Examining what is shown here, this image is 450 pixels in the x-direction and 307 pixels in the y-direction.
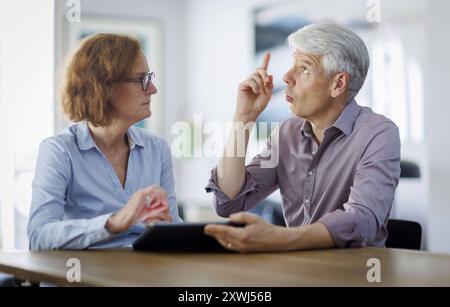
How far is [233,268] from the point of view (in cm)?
120

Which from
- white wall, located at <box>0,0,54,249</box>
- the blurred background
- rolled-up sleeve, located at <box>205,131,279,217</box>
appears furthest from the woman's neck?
white wall, located at <box>0,0,54,249</box>

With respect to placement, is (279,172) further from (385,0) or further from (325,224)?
(385,0)

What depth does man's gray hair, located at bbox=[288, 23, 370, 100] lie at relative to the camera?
1.88m

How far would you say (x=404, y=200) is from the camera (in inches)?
155

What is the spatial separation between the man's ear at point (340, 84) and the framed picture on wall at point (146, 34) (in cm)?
376

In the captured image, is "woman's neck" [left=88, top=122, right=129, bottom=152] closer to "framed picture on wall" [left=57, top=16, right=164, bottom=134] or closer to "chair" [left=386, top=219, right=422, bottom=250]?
"chair" [left=386, top=219, right=422, bottom=250]

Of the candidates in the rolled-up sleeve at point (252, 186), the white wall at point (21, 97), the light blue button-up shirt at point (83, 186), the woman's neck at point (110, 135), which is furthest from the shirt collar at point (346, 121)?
the white wall at point (21, 97)

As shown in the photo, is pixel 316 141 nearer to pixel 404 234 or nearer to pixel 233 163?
pixel 233 163

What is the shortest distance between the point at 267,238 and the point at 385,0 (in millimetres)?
3003

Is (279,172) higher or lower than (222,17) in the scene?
lower

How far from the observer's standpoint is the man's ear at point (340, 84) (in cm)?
193

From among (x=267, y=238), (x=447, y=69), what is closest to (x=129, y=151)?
(x=267, y=238)

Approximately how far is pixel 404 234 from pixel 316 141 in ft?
1.19

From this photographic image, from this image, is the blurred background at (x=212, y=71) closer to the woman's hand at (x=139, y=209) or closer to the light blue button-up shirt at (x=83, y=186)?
the light blue button-up shirt at (x=83, y=186)
